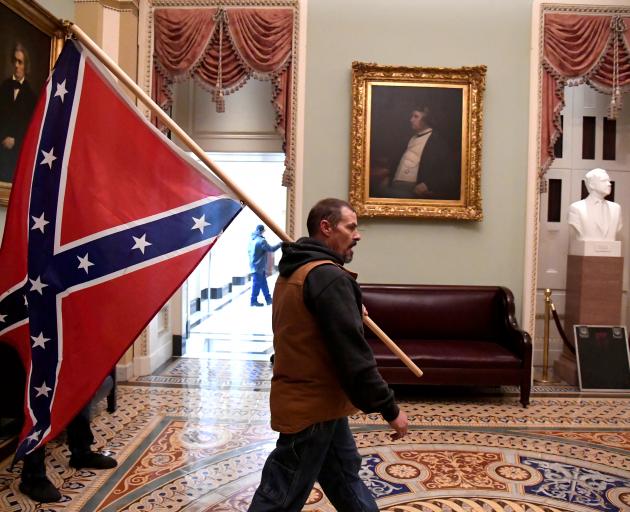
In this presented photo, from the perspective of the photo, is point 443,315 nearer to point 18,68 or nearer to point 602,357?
point 602,357

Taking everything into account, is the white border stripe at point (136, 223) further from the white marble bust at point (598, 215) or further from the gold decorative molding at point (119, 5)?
the white marble bust at point (598, 215)

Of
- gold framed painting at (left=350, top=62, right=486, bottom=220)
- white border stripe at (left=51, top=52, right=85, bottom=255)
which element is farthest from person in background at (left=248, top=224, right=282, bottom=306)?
white border stripe at (left=51, top=52, right=85, bottom=255)

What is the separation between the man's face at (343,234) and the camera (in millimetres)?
2193

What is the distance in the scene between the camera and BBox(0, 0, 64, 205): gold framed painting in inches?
166

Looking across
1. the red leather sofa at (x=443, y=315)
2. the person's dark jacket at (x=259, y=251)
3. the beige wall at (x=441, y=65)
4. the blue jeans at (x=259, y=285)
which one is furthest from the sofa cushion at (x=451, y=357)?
the blue jeans at (x=259, y=285)

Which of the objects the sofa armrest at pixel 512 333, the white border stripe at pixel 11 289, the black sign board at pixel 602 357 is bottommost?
the black sign board at pixel 602 357

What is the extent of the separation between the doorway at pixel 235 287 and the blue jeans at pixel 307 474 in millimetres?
4239

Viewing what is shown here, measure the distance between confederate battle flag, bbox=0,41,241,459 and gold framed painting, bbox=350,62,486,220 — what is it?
144 inches

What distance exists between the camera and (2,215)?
14.1ft

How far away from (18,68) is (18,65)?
23 mm

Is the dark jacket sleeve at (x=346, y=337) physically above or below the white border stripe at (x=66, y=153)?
below

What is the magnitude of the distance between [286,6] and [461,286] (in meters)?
3.46

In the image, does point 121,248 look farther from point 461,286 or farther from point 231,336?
point 231,336

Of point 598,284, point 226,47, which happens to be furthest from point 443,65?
point 598,284
